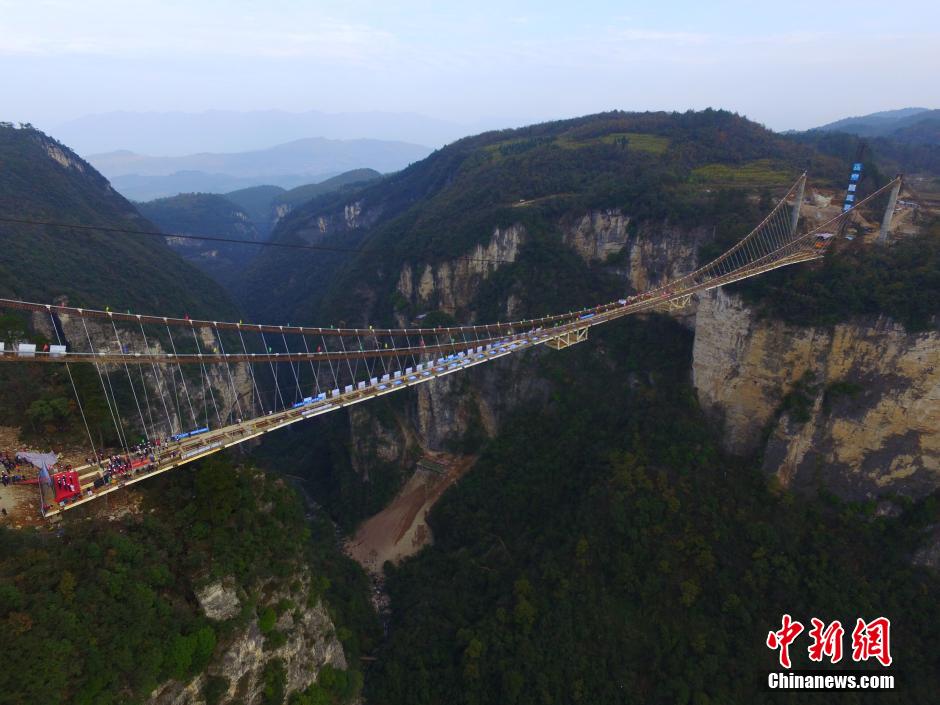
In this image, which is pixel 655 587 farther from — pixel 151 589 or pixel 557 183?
pixel 557 183

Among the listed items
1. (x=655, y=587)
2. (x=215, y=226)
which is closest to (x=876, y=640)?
(x=655, y=587)

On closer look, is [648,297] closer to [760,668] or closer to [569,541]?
[569,541]

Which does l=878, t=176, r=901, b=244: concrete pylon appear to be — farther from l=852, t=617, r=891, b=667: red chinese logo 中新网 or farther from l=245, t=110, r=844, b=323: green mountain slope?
l=852, t=617, r=891, b=667: red chinese logo 中新网

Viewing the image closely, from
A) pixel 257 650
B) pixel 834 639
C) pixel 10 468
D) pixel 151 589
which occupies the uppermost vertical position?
pixel 10 468

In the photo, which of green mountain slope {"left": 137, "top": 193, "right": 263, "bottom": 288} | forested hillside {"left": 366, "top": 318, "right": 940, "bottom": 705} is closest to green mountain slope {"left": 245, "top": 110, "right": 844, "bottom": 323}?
forested hillside {"left": 366, "top": 318, "right": 940, "bottom": 705}

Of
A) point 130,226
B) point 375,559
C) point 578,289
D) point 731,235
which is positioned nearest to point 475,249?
point 578,289

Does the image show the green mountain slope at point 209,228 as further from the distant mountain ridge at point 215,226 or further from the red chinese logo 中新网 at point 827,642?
the red chinese logo 中新网 at point 827,642
